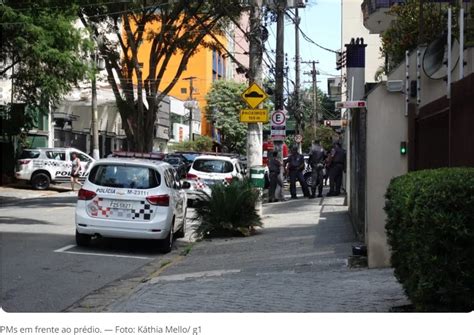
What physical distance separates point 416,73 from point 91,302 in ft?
16.8

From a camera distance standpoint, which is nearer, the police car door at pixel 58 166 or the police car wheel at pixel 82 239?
the police car wheel at pixel 82 239

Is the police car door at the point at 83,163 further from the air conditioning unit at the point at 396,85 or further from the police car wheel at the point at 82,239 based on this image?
the air conditioning unit at the point at 396,85

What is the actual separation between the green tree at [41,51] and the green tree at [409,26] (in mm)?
8964

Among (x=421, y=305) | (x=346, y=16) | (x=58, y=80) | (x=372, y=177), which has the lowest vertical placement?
(x=421, y=305)

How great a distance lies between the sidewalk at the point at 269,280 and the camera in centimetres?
682

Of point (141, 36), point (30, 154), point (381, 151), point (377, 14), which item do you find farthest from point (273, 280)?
point (30, 154)

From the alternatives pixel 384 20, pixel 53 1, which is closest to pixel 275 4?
pixel 384 20

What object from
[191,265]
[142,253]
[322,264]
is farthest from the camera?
[142,253]

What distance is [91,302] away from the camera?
7.87 metres

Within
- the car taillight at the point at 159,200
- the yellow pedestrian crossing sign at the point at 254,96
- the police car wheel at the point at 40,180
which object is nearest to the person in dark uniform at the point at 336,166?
the yellow pedestrian crossing sign at the point at 254,96

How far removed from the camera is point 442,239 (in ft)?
16.0

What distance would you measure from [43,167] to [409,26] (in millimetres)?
19228

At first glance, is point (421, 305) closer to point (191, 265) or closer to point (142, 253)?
point (191, 265)

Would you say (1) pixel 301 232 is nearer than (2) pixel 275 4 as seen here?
Yes
